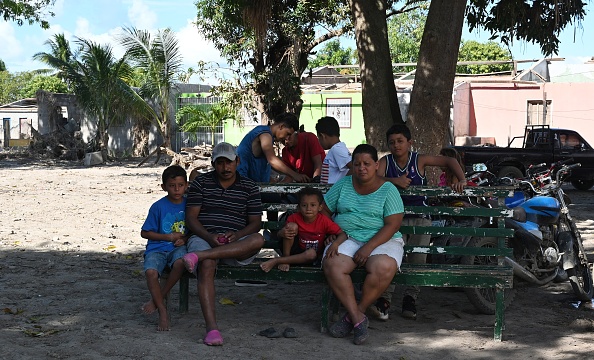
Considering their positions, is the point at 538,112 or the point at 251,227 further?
the point at 538,112

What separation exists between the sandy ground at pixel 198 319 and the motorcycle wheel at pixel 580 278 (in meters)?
0.13

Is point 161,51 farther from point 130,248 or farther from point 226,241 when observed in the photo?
point 226,241

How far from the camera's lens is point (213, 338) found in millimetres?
5297

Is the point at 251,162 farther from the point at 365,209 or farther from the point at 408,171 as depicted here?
the point at 365,209

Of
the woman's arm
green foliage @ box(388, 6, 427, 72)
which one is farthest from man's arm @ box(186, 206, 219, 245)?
green foliage @ box(388, 6, 427, 72)

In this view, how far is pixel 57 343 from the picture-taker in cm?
525

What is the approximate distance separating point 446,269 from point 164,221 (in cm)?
210

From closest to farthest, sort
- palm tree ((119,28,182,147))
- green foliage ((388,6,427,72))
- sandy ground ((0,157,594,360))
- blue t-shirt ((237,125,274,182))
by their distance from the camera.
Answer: sandy ground ((0,157,594,360)), blue t-shirt ((237,125,274,182)), palm tree ((119,28,182,147)), green foliage ((388,6,427,72))

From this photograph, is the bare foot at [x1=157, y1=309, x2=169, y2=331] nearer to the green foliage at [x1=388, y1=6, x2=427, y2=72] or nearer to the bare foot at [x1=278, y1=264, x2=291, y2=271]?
the bare foot at [x1=278, y1=264, x2=291, y2=271]

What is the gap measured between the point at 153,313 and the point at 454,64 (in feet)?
13.2

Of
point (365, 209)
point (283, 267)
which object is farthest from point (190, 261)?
point (365, 209)

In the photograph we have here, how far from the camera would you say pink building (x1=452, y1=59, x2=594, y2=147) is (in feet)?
103

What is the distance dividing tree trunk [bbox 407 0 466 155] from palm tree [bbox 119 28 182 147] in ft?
66.4

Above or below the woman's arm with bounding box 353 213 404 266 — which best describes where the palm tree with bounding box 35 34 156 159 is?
above
